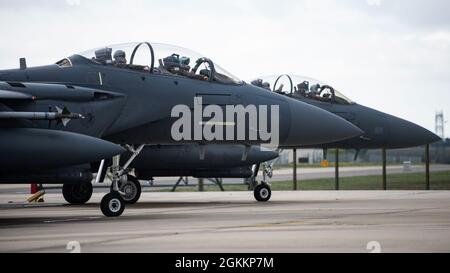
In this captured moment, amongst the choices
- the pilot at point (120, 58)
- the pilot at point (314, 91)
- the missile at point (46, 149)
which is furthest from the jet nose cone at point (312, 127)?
the missile at point (46, 149)

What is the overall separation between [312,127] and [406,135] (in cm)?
619

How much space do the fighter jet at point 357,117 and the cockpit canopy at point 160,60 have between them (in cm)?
589

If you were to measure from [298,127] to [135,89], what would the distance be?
3.85m

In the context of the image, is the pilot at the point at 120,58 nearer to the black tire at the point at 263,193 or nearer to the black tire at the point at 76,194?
the black tire at the point at 76,194

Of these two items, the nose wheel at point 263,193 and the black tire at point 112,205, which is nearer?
the black tire at point 112,205

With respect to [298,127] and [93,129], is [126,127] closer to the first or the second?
[93,129]

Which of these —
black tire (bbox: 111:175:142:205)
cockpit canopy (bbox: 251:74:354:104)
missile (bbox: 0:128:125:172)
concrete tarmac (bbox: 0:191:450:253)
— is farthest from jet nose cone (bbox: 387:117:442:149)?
missile (bbox: 0:128:125:172)

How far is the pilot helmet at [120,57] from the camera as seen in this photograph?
1728 cm

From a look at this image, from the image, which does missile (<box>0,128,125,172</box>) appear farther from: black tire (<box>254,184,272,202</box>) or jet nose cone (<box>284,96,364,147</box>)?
black tire (<box>254,184,272,202</box>)

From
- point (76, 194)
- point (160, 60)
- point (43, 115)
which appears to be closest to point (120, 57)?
Result: point (160, 60)

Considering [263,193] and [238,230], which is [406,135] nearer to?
[263,193]

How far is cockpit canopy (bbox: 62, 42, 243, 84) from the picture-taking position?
17.3 metres

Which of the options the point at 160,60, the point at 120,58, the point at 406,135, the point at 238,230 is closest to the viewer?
the point at 238,230

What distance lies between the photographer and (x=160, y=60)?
17.7 m
